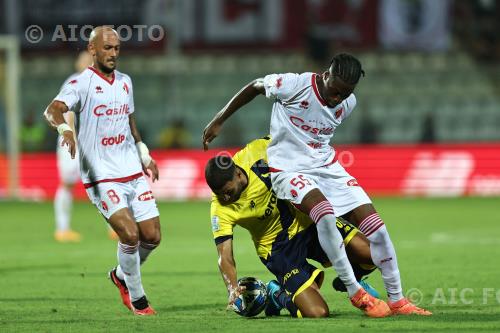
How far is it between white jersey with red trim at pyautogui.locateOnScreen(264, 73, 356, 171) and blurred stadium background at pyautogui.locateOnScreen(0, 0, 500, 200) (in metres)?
16.5

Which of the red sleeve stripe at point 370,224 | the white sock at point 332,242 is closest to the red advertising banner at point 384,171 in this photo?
the red sleeve stripe at point 370,224

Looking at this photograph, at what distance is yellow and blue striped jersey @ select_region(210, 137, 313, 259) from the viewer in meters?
8.62

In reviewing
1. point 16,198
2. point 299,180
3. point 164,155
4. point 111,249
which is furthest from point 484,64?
point 299,180

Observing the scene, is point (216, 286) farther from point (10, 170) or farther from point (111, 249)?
point (10, 170)

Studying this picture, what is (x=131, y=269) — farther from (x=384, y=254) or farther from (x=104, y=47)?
(x=384, y=254)

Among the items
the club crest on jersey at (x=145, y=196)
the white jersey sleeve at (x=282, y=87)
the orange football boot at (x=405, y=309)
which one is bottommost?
the orange football boot at (x=405, y=309)

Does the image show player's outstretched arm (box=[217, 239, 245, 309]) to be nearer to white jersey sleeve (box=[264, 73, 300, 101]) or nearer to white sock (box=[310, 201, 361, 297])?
white sock (box=[310, 201, 361, 297])

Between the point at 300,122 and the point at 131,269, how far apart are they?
70.8 inches

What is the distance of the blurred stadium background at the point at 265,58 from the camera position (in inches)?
1032

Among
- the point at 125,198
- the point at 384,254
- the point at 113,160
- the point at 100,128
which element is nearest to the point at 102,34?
the point at 100,128

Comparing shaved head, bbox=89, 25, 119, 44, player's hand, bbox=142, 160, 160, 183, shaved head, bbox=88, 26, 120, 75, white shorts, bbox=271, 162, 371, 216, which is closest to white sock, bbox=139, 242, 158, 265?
player's hand, bbox=142, 160, 160, 183

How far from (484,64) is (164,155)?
8925mm

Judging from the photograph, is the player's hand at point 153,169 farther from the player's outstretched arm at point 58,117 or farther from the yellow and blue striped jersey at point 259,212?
the player's outstretched arm at point 58,117

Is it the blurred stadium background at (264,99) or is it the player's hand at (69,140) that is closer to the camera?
the player's hand at (69,140)
